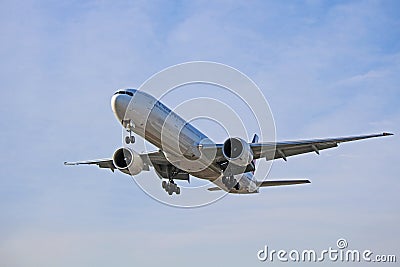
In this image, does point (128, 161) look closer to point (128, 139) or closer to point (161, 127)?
point (128, 139)

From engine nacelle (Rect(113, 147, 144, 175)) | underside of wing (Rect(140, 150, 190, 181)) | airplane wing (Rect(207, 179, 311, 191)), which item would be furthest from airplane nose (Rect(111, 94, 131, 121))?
airplane wing (Rect(207, 179, 311, 191))

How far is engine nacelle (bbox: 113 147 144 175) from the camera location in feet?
159

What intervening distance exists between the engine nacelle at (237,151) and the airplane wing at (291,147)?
1.23 m

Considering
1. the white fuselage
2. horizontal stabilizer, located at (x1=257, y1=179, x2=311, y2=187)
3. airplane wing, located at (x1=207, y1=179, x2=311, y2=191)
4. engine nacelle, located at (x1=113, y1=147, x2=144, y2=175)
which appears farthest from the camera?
airplane wing, located at (x1=207, y1=179, x2=311, y2=191)

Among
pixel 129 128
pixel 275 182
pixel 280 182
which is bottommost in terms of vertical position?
pixel 129 128

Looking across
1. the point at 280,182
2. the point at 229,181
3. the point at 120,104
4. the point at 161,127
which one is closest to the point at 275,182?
the point at 280,182

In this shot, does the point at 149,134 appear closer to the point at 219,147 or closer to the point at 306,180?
the point at 219,147

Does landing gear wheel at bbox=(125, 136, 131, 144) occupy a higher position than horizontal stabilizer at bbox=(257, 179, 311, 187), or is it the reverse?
horizontal stabilizer at bbox=(257, 179, 311, 187)

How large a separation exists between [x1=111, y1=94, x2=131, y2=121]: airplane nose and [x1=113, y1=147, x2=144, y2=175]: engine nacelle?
590cm

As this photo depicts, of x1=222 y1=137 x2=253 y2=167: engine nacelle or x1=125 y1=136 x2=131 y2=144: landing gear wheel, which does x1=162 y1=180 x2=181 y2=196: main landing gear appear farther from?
x1=125 y1=136 x2=131 y2=144: landing gear wheel

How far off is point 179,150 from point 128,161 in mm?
5170

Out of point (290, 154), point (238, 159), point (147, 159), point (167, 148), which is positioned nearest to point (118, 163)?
point (147, 159)

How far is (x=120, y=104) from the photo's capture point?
42750 millimetres

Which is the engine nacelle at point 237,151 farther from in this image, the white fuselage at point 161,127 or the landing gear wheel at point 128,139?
the landing gear wheel at point 128,139
